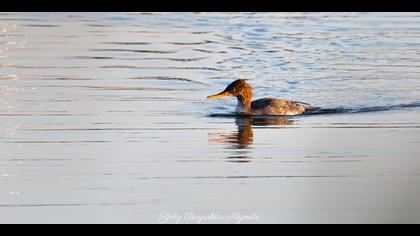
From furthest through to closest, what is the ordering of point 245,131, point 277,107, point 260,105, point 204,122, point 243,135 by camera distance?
point 260,105, point 277,107, point 204,122, point 245,131, point 243,135

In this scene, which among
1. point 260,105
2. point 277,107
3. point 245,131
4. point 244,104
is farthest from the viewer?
point 244,104

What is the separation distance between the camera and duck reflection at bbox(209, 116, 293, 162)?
13.2 metres

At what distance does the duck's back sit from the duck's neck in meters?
0.09

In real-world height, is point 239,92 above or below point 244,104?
above

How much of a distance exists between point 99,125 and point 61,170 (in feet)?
10.1

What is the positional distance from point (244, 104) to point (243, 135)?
2431 mm

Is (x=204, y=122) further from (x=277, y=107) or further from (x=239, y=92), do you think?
(x=239, y=92)

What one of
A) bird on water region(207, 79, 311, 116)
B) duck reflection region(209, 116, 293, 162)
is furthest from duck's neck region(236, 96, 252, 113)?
duck reflection region(209, 116, 293, 162)

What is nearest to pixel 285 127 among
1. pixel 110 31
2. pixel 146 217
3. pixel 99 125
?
pixel 99 125

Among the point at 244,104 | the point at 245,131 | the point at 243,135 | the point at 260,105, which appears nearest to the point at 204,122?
the point at 245,131

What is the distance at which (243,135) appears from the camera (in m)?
14.9

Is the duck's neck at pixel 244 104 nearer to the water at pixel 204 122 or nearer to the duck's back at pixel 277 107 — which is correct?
the duck's back at pixel 277 107

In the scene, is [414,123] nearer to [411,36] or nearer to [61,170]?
[61,170]

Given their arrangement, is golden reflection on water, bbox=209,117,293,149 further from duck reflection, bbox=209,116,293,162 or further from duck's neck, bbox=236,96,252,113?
duck's neck, bbox=236,96,252,113
